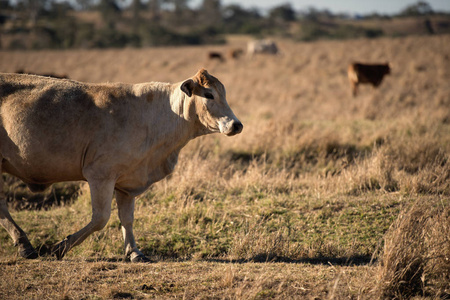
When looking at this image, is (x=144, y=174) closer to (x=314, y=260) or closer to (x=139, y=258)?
(x=139, y=258)

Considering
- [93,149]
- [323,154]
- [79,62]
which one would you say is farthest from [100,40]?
[93,149]

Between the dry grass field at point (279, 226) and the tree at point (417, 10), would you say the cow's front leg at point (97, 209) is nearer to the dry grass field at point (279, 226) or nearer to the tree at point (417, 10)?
the dry grass field at point (279, 226)

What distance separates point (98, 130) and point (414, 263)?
3761 millimetres

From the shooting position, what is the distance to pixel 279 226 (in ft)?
21.5

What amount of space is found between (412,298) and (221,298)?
6.21 ft

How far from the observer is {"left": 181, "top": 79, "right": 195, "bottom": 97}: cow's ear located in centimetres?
541

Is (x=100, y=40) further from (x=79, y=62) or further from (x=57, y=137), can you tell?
(x=57, y=137)

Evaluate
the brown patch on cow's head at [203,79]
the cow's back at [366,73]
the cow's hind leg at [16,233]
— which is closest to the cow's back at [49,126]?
the cow's hind leg at [16,233]

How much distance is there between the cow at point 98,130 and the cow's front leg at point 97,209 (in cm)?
1

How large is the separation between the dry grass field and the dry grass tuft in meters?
0.01

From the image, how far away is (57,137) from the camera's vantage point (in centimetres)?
529

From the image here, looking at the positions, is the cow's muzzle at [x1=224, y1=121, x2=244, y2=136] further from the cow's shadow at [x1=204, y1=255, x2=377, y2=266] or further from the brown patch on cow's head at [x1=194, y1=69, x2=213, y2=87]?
the cow's shadow at [x1=204, y1=255, x2=377, y2=266]

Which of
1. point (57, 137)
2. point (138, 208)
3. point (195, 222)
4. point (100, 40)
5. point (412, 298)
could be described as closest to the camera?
point (412, 298)

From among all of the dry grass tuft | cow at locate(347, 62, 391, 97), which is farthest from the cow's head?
cow at locate(347, 62, 391, 97)
